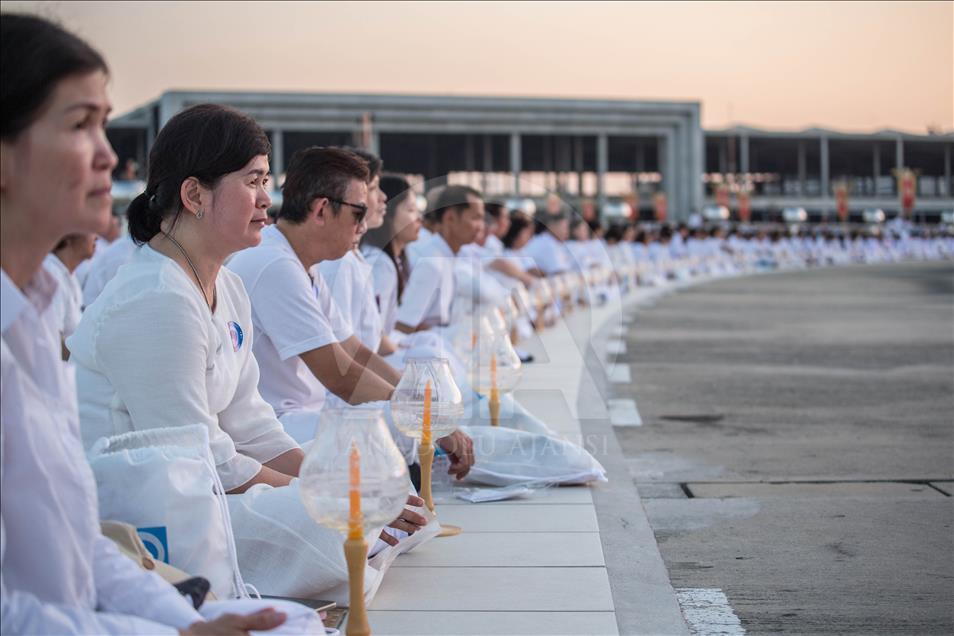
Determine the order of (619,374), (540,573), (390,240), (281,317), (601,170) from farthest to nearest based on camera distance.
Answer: (601,170) < (619,374) < (390,240) < (281,317) < (540,573)

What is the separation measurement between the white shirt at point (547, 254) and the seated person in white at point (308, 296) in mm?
13084

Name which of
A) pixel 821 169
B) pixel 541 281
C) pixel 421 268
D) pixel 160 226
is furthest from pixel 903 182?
pixel 160 226

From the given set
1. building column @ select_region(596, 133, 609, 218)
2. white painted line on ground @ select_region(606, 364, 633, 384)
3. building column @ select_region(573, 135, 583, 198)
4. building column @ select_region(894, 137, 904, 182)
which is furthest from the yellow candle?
building column @ select_region(894, 137, 904, 182)

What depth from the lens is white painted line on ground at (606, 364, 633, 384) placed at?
11.3 meters

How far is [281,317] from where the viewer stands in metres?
5.11

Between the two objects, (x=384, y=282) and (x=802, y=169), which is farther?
(x=802, y=169)

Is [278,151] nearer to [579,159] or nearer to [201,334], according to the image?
[579,159]

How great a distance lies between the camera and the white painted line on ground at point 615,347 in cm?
1382

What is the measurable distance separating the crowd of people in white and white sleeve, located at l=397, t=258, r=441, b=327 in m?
0.95

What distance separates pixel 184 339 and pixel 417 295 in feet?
18.7

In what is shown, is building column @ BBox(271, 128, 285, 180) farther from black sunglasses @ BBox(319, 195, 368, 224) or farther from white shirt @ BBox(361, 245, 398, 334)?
black sunglasses @ BBox(319, 195, 368, 224)

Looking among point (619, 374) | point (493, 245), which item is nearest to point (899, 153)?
point (493, 245)

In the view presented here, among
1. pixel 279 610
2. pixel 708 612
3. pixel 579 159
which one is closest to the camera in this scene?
pixel 279 610

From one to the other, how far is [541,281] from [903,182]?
60773 mm
